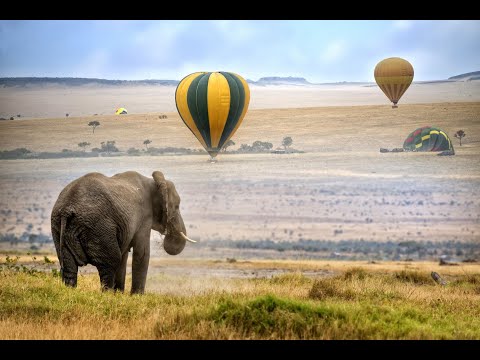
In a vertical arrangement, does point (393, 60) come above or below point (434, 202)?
above

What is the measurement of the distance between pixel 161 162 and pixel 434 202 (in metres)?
19.1

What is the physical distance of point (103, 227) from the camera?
730 inches

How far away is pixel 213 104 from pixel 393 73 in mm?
27539

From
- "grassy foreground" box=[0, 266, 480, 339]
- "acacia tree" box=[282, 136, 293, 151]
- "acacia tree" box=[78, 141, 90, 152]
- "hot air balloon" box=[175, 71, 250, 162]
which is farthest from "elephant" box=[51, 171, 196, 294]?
"acacia tree" box=[282, 136, 293, 151]

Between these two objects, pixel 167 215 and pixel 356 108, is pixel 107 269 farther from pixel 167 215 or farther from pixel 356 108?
pixel 356 108

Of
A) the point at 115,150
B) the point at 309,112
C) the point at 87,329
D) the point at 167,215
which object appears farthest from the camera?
the point at 309,112

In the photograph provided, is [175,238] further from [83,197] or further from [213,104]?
[213,104]

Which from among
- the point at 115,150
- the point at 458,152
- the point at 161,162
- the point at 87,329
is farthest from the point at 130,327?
the point at 458,152

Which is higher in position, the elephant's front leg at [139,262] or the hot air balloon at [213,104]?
the hot air balloon at [213,104]

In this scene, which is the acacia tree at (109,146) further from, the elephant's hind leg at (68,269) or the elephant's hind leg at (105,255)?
the elephant's hind leg at (68,269)

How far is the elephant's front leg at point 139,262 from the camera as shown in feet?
64.4

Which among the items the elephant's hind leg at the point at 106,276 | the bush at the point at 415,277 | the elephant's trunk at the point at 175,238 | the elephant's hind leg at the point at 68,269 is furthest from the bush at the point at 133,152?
the elephant's hind leg at the point at 68,269

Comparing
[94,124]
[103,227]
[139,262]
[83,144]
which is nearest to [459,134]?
[94,124]

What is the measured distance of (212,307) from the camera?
1525cm
